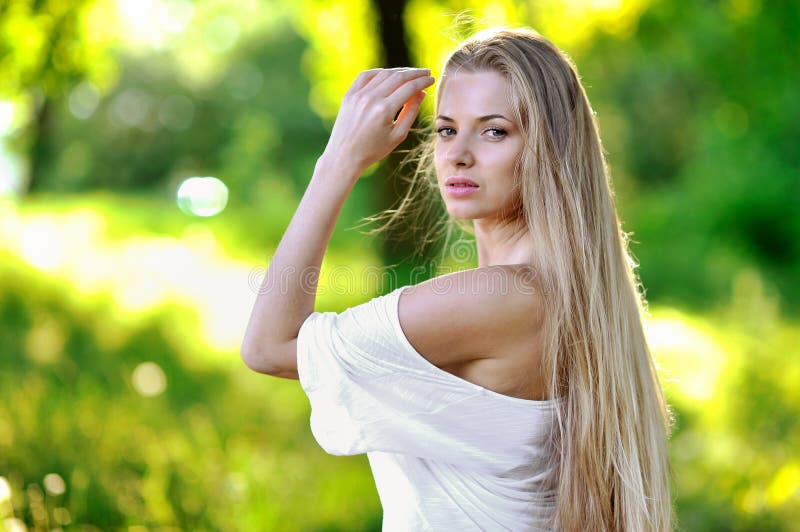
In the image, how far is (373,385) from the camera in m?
1.40

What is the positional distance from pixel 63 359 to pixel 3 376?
106cm

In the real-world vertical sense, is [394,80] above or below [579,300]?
above

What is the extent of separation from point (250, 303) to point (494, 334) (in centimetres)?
626

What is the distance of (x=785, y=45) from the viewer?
6.68 metres

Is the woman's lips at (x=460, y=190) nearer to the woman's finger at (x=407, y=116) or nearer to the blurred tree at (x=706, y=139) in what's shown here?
the woman's finger at (x=407, y=116)

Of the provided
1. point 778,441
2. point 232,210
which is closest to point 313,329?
point 778,441

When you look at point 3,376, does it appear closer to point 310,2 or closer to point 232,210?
point 310,2

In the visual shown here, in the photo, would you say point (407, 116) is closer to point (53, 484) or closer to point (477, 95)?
point (477, 95)

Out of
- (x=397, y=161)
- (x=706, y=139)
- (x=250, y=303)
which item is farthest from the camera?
(x=706, y=139)

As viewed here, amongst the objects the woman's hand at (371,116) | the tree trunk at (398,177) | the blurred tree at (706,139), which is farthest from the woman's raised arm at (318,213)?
the tree trunk at (398,177)

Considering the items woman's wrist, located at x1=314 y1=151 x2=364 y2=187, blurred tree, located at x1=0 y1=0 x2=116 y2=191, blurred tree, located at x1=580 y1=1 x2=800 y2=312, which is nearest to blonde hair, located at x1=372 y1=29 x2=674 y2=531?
woman's wrist, located at x1=314 y1=151 x2=364 y2=187

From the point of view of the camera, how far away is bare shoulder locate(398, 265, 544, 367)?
4.58ft

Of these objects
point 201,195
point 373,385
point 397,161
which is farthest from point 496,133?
point 397,161

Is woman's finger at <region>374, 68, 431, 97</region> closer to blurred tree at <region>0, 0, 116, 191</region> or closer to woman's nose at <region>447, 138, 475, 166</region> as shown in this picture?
woman's nose at <region>447, 138, 475, 166</region>
